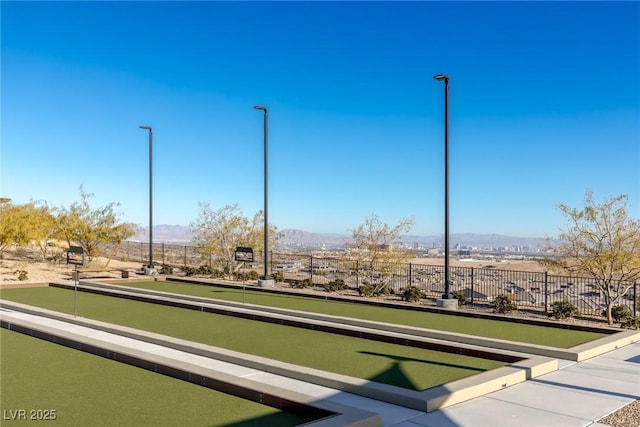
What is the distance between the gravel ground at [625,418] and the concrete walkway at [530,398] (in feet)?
0.34

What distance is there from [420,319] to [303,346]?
4.79m

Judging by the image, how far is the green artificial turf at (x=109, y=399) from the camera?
259 inches

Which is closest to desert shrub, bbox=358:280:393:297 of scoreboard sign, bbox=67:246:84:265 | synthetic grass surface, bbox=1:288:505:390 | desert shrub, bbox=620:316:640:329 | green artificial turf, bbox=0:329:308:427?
synthetic grass surface, bbox=1:288:505:390

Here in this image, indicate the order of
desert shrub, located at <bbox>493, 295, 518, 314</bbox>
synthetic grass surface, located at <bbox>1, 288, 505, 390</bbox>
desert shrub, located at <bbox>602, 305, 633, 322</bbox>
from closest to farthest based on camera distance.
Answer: synthetic grass surface, located at <bbox>1, 288, 505, 390</bbox> < desert shrub, located at <bbox>602, 305, 633, 322</bbox> < desert shrub, located at <bbox>493, 295, 518, 314</bbox>

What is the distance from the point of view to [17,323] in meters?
12.5

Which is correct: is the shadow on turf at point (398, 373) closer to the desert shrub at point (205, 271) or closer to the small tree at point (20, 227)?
the desert shrub at point (205, 271)

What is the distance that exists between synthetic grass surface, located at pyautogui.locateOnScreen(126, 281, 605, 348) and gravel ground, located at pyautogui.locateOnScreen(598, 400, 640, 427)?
13.4 ft

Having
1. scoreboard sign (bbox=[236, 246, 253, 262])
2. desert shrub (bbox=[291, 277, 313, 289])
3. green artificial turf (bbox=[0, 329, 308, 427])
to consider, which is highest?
scoreboard sign (bbox=[236, 246, 253, 262])

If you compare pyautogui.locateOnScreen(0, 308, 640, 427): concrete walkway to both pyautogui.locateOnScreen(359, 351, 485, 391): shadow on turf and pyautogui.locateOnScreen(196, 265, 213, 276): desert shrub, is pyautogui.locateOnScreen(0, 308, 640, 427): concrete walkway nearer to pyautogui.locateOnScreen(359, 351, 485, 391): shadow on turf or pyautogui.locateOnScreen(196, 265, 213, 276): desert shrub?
pyautogui.locateOnScreen(359, 351, 485, 391): shadow on turf

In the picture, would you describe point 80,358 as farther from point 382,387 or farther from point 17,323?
point 382,387

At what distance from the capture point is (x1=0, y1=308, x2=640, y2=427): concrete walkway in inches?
270

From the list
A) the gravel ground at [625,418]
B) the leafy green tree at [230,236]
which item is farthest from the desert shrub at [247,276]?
the gravel ground at [625,418]

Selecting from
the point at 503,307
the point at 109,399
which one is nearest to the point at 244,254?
the point at 503,307

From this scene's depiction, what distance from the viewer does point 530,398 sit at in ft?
25.7
